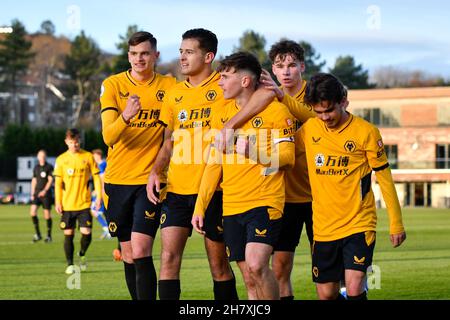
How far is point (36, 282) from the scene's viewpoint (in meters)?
16.8

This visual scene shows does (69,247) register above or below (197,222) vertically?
below

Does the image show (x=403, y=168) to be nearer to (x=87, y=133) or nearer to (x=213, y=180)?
(x=87, y=133)

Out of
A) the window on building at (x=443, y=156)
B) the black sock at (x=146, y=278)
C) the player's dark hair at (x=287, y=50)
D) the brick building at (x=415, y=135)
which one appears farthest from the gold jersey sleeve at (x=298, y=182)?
the window on building at (x=443, y=156)

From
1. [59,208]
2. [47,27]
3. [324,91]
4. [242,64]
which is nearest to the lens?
[324,91]

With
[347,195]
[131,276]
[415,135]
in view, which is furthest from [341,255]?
[415,135]

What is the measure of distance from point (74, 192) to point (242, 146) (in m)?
11.8

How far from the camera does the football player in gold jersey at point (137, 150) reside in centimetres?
1055

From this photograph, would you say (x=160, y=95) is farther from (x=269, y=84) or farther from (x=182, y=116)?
(x=269, y=84)

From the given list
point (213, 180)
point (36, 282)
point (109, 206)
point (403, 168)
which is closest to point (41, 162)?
point (36, 282)

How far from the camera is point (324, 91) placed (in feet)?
29.6

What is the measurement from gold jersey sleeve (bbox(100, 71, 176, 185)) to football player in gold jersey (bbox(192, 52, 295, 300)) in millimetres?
1381

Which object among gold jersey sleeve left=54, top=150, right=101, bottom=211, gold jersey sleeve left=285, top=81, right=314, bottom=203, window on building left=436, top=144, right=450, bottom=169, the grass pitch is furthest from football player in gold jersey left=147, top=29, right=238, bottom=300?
window on building left=436, top=144, right=450, bottom=169

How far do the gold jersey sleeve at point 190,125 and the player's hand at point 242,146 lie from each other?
1.10m

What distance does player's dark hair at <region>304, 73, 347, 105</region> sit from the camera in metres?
9.03
